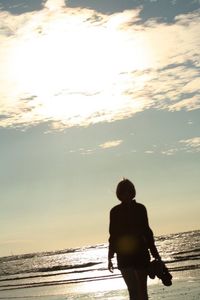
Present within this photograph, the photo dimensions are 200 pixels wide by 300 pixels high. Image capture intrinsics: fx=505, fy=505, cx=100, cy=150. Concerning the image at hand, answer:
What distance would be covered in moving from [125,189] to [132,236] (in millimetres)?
578

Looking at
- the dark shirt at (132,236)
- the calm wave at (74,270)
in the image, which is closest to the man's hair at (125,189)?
the dark shirt at (132,236)

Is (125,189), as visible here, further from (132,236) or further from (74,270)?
(74,270)

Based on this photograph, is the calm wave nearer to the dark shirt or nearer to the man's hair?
the dark shirt

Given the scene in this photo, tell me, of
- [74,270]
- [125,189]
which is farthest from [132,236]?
[74,270]

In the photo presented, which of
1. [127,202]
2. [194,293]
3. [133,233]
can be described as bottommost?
[194,293]

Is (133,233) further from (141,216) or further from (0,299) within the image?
(0,299)

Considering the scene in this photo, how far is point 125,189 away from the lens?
621 cm

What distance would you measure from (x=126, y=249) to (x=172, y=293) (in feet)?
29.5

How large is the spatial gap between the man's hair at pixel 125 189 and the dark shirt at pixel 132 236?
0.30ft

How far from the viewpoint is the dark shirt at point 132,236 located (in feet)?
20.0

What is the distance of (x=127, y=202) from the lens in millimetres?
Result: 6223

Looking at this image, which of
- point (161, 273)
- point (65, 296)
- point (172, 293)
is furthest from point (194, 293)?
point (161, 273)

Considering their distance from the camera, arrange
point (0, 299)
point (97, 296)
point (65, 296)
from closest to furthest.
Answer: point (97, 296) → point (65, 296) → point (0, 299)

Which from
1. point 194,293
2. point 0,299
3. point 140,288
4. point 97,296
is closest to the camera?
point 140,288
